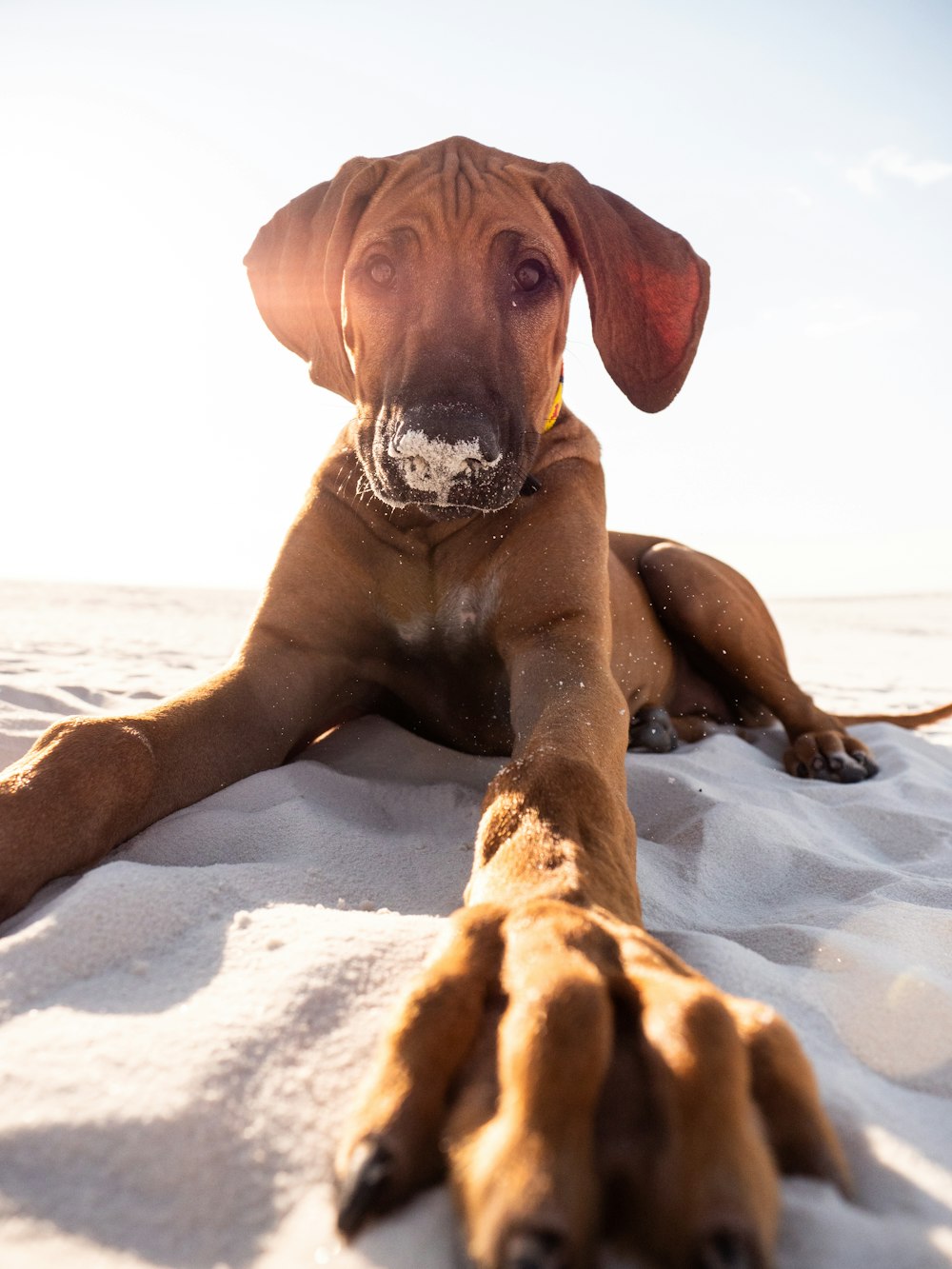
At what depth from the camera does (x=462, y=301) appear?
2.33 meters

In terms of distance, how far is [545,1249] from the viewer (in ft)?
2.15

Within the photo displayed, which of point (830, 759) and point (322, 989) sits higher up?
point (322, 989)

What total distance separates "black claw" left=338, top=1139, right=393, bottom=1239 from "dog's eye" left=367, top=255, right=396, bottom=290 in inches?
83.0

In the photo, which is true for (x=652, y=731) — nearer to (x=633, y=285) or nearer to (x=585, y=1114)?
(x=633, y=285)

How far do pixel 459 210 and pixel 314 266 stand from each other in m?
0.49

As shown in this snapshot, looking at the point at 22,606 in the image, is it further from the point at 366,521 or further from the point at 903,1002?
the point at 903,1002

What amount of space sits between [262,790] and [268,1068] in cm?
123

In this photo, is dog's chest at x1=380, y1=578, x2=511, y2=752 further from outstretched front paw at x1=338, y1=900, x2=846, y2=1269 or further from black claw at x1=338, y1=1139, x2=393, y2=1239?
black claw at x1=338, y1=1139, x2=393, y2=1239

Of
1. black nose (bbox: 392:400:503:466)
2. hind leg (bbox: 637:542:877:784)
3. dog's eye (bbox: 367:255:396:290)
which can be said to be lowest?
hind leg (bbox: 637:542:877:784)

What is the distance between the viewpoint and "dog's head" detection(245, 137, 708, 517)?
81.2 inches

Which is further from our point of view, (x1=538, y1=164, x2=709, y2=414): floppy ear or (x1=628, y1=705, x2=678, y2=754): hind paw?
(x1=628, y1=705, x2=678, y2=754): hind paw

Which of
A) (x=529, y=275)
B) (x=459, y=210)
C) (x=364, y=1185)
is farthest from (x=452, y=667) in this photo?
(x=364, y=1185)

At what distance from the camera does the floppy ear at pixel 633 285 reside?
8.54 ft

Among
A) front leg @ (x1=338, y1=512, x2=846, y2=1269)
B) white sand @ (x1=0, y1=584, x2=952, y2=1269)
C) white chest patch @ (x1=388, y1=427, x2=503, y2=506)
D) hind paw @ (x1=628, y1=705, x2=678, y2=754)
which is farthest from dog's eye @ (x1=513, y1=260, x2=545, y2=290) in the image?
front leg @ (x1=338, y1=512, x2=846, y2=1269)
